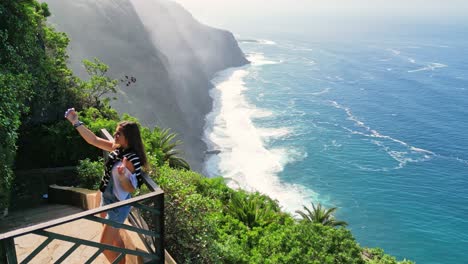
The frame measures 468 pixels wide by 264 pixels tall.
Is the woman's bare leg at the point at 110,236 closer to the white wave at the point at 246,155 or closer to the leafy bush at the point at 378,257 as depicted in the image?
the leafy bush at the point at 378,257

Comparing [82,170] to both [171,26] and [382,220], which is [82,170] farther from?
[171,26]

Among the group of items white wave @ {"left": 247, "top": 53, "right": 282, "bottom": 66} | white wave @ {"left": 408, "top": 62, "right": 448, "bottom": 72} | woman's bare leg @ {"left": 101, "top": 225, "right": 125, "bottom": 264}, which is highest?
white wave @ {"left": 247, "top": 53, "right": 282, "bottom": 66}

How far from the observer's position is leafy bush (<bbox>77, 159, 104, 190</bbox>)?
937cm

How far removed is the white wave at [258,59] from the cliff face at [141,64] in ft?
112

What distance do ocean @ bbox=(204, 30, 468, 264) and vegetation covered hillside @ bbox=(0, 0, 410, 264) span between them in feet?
95.2

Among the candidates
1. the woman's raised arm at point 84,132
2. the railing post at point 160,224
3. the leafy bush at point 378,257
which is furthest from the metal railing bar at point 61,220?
the leafy bush at point 378,257

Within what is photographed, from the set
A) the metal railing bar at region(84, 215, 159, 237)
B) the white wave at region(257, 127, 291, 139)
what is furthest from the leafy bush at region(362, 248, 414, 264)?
the white wave at region(257, 127, 291, 139)

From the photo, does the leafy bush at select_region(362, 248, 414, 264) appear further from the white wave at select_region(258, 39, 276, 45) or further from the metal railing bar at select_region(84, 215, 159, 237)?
the white wave at select_region(258, 39, 276, 45)

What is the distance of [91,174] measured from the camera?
959 cm

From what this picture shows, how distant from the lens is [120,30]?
206 ft

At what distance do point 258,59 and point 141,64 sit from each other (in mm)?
67429

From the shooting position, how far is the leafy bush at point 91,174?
9.37 metres

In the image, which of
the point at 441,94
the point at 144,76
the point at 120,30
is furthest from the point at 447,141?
the point at 120,30

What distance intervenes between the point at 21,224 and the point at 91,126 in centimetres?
456
